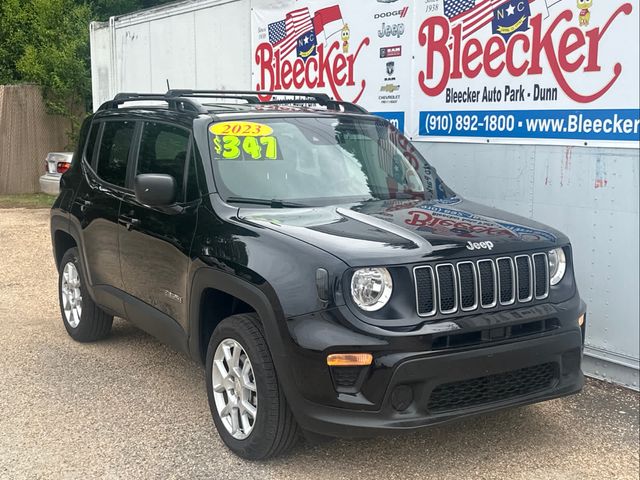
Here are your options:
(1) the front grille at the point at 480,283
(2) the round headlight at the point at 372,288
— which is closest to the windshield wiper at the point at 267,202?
(2) the round headlight at the point at 372,288

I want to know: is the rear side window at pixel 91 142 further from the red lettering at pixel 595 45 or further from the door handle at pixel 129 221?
the red lettering at pixel 595 45

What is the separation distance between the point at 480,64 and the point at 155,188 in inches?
113

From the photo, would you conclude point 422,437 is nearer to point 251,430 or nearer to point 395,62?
point 251,430

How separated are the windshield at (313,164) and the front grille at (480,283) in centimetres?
110

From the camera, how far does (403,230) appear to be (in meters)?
Result: 3.93

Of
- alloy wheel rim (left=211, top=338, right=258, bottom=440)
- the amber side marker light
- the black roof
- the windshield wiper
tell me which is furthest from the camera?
the black roof

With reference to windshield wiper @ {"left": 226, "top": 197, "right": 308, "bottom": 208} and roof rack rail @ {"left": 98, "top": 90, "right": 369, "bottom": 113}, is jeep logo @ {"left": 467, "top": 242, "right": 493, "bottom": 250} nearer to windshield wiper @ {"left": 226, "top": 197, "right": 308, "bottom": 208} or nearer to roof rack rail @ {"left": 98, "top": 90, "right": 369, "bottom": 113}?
windshield wiper @ {"left": 226, "top": 197, "right": 308, "bottom": 208}

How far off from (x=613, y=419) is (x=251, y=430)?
90.6 inches

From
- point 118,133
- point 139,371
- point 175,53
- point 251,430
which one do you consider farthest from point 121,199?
point 175,53

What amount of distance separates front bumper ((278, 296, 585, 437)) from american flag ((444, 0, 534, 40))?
9.66ft

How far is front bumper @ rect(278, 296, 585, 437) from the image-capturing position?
11.5 feet

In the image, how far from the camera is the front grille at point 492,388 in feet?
12.1

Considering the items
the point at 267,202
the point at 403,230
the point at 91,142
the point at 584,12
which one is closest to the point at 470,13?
the point at 584,12

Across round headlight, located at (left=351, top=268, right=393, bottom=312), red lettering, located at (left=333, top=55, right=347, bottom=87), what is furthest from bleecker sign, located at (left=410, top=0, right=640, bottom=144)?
round headlight, located at (left=351, top=268, right=393, bottom=312)
